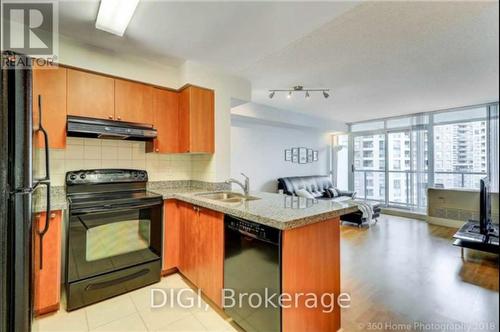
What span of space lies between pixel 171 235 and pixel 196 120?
1.31 meters

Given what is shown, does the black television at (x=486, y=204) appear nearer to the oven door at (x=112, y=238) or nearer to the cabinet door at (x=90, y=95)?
the oven door at (x=112, y=238)

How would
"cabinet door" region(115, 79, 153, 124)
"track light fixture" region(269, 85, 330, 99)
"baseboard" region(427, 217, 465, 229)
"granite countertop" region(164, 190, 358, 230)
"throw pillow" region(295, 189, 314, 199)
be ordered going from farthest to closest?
1. "throw pillow" region(295, 189, 314, 199)
2. "baseboard" region(427, 217, 465, 229)
3. "track light fixture" region(269, 85, 330, 99)
4. "cabinet door" region(115, 79, 153, 124)
5. "granite countertop" region(164, 190, 358, 230)

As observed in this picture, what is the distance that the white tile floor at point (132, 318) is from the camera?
1.97 m

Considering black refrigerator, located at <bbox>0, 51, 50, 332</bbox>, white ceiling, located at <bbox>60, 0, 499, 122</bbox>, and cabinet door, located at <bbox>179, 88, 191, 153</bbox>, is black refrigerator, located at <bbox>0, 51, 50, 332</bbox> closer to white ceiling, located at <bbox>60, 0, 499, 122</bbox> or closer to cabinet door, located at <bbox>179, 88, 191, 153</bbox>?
white ceiling, located at <bbox>60, 0, 499, 122</bbox>

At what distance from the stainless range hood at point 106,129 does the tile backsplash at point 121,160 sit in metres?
0.24

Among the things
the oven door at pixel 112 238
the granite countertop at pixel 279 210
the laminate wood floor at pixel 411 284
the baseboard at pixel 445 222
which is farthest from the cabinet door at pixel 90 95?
the baseboard at pixel 445 222

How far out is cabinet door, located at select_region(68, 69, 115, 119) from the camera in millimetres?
2404

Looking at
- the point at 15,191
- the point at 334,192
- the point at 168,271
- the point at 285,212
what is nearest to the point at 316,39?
the point at 285,212

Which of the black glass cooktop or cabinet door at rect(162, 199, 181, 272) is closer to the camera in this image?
the black glass cooktop

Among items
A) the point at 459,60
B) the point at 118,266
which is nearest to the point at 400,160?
the point at 459,60

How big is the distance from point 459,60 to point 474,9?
112 cm

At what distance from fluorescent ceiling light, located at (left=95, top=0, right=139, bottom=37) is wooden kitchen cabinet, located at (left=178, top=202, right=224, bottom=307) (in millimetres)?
1668

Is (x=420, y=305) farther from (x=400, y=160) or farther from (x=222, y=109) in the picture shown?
(x=400, y=160)

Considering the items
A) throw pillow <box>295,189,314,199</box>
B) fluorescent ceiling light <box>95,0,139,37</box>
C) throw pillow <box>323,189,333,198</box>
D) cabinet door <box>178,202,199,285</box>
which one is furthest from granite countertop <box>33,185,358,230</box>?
throw pillow <box>323,189,333,198</box>
